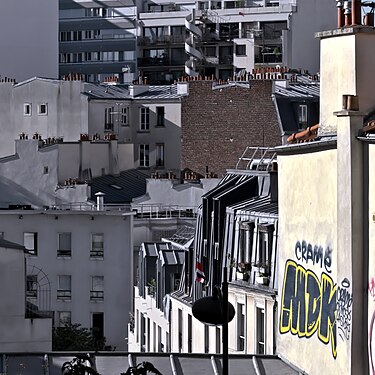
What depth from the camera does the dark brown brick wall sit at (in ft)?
233

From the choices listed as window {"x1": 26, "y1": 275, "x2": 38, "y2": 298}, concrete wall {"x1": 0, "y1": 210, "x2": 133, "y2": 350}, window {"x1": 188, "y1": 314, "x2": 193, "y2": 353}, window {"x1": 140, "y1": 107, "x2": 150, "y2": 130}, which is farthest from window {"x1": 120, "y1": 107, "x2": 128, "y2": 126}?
window {"x1": 188, "y1": 314, "x2": 193, "y2": 353}

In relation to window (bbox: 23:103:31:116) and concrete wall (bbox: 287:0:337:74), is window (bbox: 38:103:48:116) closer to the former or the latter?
window (bbox: 23:103:31:116)

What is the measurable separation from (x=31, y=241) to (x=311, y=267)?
37.3 metres

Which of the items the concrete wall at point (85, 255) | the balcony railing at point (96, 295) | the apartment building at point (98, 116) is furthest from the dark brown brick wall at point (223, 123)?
the balcony railing at point (96, 295)

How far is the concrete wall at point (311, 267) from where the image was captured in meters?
26.0

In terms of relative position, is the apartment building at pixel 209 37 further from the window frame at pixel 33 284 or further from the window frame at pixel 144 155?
the window frame at pixel 33 284

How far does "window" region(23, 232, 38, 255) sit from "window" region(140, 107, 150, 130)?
61.6ft

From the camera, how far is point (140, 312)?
55062 mm

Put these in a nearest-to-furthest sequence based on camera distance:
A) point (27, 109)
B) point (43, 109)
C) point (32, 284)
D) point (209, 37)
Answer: point (32, 284) → point (43, 109) → point (27, 109) → point (209, 37)

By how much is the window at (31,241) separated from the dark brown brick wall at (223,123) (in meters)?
10.1

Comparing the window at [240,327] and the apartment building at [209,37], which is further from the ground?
the apartment building at [209,37]

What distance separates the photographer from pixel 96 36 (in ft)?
427

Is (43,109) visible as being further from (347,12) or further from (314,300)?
(314,300)

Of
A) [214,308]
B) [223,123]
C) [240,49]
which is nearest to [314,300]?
[214,308]
